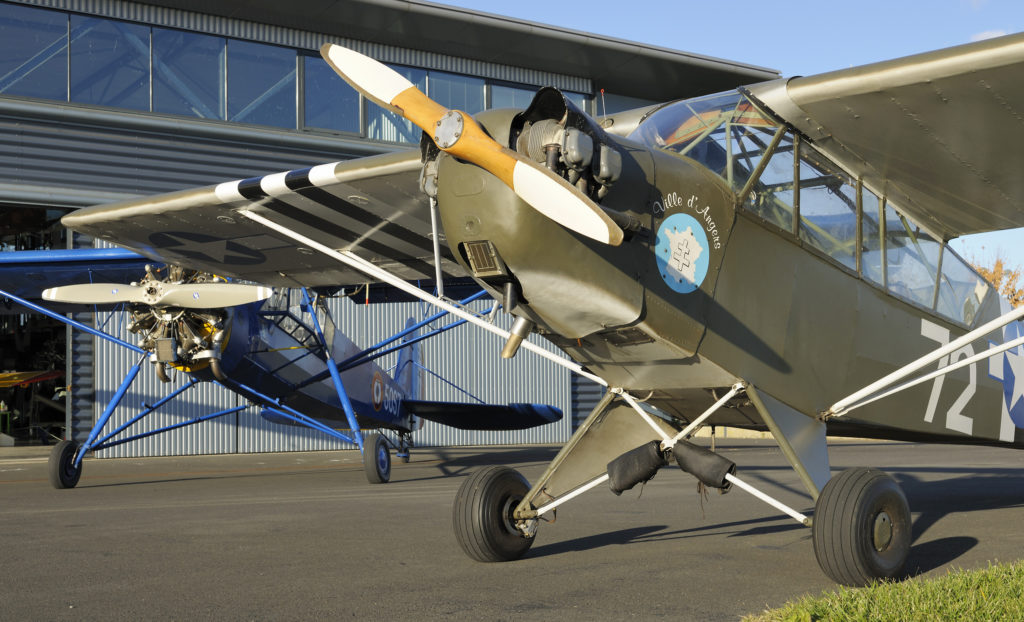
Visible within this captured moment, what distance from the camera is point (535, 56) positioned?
24.2 m

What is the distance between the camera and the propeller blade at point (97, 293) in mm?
11953

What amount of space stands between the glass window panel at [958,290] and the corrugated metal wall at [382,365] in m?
12.2

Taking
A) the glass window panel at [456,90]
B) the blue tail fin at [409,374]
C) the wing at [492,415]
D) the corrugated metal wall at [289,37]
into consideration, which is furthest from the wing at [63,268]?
the glass window panel at [456,90]

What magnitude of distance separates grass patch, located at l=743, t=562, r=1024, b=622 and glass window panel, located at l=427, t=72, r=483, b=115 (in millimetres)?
20154

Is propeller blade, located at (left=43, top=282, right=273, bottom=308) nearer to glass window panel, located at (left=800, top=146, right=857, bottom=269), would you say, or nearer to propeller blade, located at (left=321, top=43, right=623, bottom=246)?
glass window panel, located at (left=800, top=146, right=857, bottom=269)

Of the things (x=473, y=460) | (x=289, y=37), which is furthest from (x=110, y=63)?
(x=473, y=460)

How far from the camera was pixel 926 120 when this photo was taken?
18.1 ft

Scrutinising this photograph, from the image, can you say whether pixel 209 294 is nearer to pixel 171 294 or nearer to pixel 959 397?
pixel 171 294

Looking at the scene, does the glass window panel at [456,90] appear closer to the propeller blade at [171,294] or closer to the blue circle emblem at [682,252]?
the propeller blade at [171,294]

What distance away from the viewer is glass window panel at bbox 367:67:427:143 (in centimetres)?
2284

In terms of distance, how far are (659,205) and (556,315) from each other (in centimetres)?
75

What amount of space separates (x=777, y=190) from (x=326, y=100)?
18.2 m

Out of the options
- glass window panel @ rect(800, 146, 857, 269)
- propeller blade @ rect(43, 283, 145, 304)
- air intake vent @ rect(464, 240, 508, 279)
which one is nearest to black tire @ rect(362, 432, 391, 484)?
propeller blade @ rect(43, 283, 145, 304)

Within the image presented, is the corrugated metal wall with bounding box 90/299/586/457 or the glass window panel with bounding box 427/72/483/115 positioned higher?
the glass window panel with bounding box 427/72/483/115
